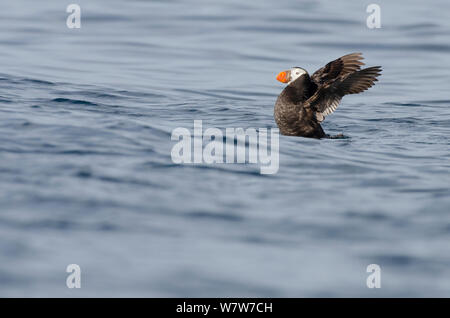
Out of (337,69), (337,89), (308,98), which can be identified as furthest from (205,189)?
(337,69)

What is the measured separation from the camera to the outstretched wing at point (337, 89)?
9.23 meters

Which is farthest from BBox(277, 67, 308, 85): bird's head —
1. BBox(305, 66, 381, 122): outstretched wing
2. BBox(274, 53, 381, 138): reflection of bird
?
BBox(305, 66, 381, 122): outstretched wing

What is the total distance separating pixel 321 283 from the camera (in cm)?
484

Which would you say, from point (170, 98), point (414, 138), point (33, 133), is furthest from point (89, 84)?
point (414, 138)

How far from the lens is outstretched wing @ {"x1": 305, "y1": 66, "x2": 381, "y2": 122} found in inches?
363

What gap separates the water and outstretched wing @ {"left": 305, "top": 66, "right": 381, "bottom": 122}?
1.62 feet

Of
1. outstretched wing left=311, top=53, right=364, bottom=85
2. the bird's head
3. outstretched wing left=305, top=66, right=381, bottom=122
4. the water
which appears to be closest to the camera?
the water

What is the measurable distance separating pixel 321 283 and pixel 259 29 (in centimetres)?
1484

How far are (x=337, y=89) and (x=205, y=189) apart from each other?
10.8ft

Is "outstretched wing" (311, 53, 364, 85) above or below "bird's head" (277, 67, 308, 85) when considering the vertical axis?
above

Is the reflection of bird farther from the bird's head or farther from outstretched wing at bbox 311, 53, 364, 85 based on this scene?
outstretched wing at bbox 311, 53, 364, 85

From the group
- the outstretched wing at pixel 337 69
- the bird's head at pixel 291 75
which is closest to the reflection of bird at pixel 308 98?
the bird's head at pixel 291 75

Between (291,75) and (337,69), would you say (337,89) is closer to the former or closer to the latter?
(291,75)
